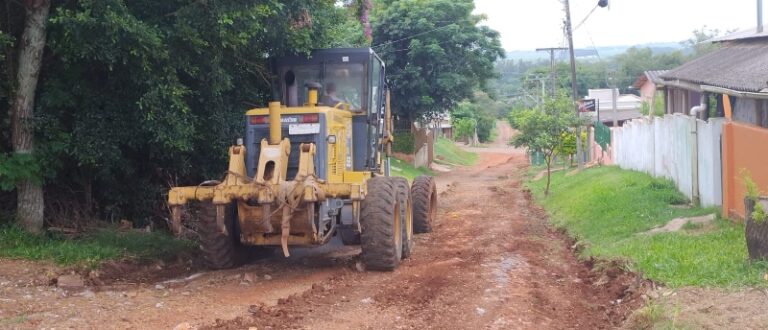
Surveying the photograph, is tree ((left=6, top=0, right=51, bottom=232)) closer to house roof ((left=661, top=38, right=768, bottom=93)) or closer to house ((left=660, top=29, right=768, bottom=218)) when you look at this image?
house ((left=660, top=29, right=768, bottom=218))

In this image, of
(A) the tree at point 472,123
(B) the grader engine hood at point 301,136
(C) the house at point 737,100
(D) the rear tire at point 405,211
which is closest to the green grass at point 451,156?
(A) the tree at point 472,123

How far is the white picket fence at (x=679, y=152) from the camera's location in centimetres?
1386

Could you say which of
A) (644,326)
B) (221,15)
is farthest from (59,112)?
(644,326)

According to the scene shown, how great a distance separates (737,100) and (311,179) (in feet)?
43.6

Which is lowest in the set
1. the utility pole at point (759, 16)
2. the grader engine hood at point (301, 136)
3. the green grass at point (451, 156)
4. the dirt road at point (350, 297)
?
the dirt road at point (350, 297)

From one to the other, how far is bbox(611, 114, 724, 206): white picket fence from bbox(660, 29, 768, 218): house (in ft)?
1.65

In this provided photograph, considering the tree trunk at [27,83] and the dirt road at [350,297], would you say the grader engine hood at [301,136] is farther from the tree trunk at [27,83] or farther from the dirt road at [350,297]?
the tree trunk at [27,83]

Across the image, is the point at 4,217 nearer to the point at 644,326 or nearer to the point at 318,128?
the point at 318,128

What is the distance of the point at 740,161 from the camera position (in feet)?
41.5

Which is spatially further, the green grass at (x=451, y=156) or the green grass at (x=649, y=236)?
the green grass at (x=451, y=156)

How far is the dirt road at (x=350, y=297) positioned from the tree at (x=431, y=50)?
22.8m

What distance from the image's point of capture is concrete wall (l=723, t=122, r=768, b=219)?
11.9 meters

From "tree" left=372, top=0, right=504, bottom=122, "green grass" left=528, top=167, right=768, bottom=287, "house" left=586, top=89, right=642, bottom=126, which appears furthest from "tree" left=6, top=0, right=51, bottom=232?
"house" left=586, top=89, right=642, bottom=126

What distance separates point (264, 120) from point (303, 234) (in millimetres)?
1680
